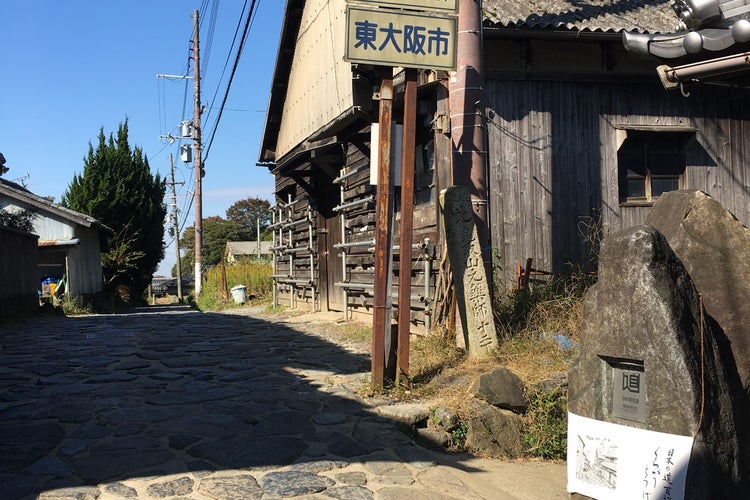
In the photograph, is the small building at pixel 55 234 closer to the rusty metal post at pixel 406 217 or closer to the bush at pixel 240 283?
the bush at pixel 240 283

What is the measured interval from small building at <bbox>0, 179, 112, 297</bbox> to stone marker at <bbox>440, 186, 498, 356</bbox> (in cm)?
1816

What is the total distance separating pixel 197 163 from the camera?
27.2 meters

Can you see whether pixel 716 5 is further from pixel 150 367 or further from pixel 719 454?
pixel 150 367

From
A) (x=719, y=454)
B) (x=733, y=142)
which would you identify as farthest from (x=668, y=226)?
(x=733, y=142)

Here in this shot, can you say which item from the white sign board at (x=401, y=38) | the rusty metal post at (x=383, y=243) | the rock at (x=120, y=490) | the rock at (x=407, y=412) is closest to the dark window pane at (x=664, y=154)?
the white sign board at (x=401, y=38)

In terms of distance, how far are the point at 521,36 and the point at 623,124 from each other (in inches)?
77.9

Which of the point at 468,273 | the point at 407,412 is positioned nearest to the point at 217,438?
the point at 407,412

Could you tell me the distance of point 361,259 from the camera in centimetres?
1097

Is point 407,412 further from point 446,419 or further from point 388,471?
point 388,471

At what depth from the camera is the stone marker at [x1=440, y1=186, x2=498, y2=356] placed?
20.2 ft

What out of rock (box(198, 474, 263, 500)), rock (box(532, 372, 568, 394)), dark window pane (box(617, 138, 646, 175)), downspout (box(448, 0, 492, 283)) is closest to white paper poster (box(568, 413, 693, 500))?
rock (box(532, 372, 568, 394))

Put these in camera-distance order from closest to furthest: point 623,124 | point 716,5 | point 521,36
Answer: point 716,5 → point 521,36 → point 623,124

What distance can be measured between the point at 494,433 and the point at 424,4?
149 inches

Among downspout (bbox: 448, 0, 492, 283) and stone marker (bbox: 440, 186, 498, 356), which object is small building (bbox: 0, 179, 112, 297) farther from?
stone marker (bbox: 440, 186, 498, 356)
